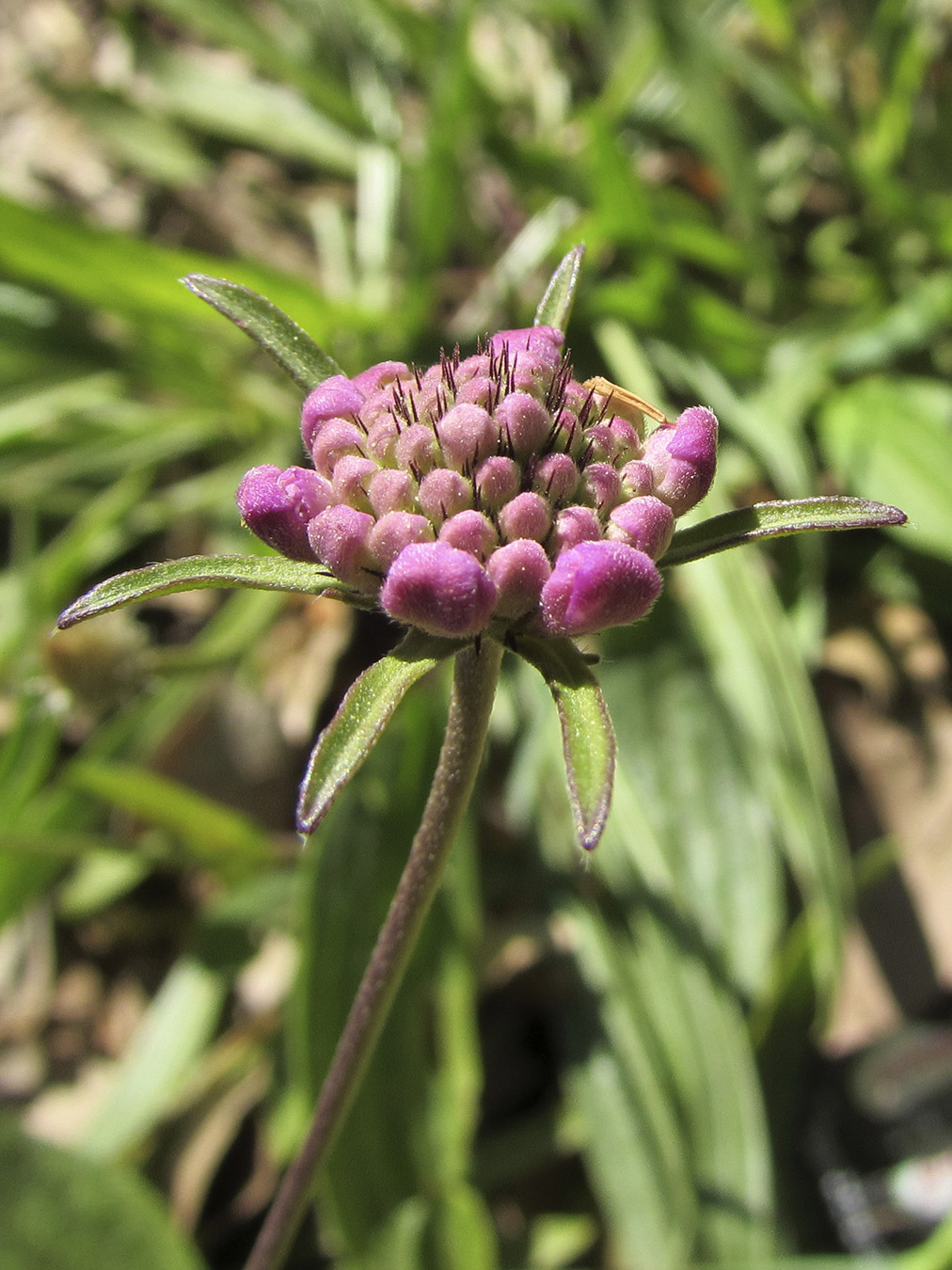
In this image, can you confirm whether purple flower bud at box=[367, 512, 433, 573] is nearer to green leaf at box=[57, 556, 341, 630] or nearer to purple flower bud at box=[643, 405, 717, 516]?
green leaf at box=[57, 556, 341, 630]

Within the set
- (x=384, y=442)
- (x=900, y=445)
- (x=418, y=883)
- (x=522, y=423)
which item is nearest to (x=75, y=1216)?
(x=418, y=883)

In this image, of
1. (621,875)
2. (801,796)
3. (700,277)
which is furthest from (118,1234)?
(700,277)

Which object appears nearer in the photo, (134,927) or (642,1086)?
(642,1086)

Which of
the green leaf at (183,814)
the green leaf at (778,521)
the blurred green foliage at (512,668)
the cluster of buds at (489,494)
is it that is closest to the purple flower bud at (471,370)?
the cluster of buds at (489,494)

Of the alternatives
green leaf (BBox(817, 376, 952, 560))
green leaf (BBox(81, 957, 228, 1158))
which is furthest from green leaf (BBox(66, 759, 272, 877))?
green leaf (BBox(817, 376, 952, 560))

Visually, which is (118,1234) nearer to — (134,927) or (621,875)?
(134,927)
